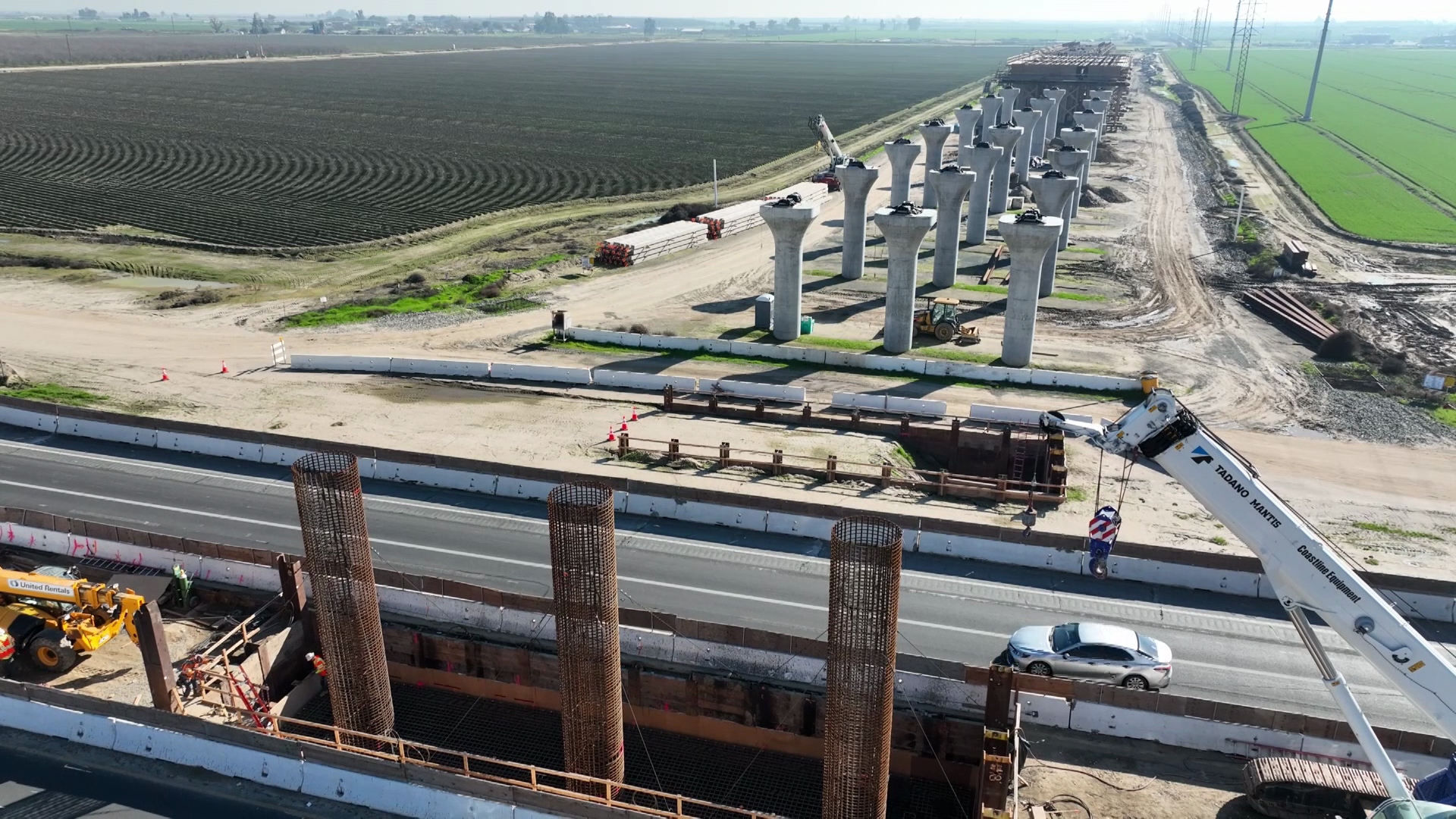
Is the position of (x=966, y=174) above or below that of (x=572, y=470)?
above

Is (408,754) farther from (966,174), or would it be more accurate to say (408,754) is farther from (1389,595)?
(966,174)

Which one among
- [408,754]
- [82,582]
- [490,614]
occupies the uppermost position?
[82,582]

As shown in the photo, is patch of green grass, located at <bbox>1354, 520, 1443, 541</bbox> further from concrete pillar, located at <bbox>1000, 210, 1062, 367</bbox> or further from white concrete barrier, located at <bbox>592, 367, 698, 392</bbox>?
white concrete barrier, located at <bbox>592, 367, 698, 392</bbox>

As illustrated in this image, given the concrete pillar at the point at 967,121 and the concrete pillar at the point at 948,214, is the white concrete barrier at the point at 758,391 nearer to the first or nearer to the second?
the concrete pillar at the point at 948,214

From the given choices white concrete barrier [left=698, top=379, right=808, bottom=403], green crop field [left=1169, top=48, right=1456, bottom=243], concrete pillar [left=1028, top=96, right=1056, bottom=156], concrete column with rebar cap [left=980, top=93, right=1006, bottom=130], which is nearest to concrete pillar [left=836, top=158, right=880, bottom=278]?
white concrete barrier [left=698, top=379, right=808, bottom=403]

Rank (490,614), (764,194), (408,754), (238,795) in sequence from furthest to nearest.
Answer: (764,194)
(490,614)
(408,754)
(238,795)

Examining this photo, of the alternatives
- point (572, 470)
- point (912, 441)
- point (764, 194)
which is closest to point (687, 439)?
point (572, 470)

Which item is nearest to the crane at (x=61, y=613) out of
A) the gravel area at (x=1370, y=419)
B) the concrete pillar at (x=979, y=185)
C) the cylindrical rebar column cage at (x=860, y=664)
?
the cylindrical rebar column cage at (x=860, y=664)

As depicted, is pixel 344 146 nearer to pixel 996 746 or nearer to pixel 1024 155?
pixel 1024 155
